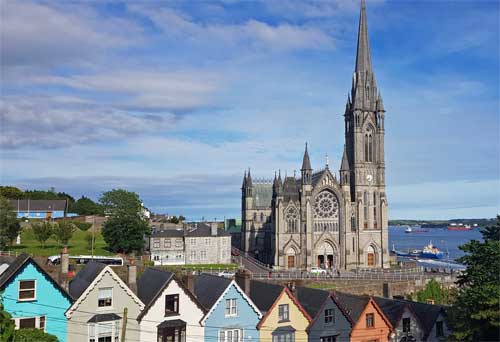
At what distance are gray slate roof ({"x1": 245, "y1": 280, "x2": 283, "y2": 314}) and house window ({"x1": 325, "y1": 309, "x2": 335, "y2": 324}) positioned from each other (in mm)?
3555

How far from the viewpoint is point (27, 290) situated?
97.7ft

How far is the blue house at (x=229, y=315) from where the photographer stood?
3322cm

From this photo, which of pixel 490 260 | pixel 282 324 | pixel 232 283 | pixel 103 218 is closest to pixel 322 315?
pixel 282 324

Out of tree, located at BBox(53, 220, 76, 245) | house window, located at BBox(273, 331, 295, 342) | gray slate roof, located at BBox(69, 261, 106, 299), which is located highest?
tree, located at BBox(53, 220, 76, 245)

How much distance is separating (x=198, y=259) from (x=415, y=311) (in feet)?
158

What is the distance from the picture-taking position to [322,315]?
35.0m

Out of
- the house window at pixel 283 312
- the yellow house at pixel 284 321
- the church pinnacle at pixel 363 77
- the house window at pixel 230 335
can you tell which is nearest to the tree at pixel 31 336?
the house window at pixel 230 335

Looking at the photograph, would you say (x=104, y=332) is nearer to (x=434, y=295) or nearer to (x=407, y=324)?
(x=407, y=324)

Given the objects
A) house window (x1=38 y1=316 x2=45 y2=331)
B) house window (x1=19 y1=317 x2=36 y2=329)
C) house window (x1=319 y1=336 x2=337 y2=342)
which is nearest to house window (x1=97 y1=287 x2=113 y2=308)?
house window (x1=38 y1=316 x2=45 y2=331)

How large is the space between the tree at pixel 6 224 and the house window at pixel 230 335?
49744mm

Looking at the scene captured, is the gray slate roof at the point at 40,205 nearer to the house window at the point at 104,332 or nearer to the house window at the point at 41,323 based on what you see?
the house window at the point at 41,323

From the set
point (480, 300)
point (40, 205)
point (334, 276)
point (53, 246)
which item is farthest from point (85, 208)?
point (480, 300)

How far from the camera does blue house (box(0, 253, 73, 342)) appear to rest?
96.2 ft

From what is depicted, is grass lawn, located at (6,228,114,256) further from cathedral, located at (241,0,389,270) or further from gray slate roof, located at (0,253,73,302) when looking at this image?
gray slate roof, located at (0,253,73,302)
